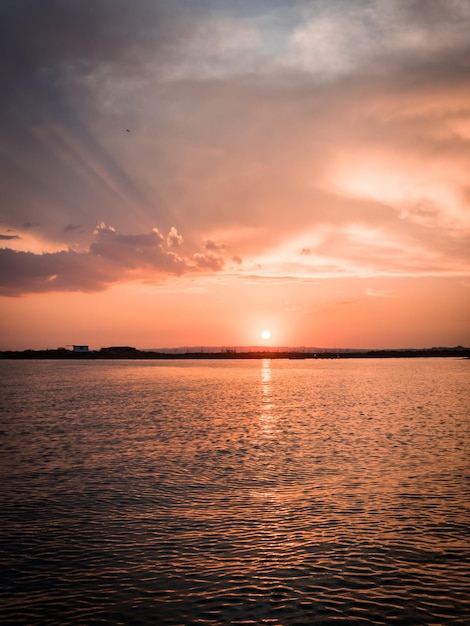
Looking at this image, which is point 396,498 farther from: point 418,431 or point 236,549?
point 418,431

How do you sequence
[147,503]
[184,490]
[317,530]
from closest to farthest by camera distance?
[317,530] < [147,503] < [184,490]

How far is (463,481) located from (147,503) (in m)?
15.7

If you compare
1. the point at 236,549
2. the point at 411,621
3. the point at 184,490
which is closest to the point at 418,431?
the point at 184,490

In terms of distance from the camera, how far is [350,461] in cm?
3316

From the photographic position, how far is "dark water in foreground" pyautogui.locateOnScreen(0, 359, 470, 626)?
46.9 ft

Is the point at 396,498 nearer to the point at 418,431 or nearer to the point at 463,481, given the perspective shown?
the point at 463,481

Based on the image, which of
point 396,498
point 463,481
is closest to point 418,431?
point 463,481

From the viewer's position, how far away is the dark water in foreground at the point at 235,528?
14.3 m

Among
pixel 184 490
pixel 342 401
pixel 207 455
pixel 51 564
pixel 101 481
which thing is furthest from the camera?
pixel 342 401

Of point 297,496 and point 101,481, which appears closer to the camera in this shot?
point 297,496

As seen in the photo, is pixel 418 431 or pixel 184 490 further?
pixel 418 431

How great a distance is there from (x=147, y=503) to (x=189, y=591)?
940 centimetres

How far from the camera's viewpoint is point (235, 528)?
67.1 ft

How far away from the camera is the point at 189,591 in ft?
49.4
